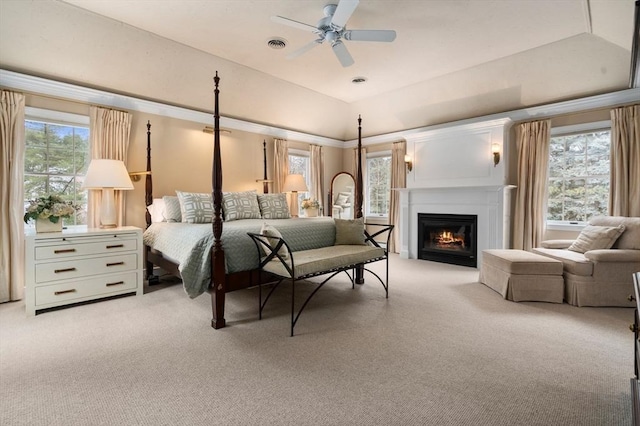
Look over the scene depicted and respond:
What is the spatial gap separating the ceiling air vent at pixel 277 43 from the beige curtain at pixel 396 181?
329 centimetres

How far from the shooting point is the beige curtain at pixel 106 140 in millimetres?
3787

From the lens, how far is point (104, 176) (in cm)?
338

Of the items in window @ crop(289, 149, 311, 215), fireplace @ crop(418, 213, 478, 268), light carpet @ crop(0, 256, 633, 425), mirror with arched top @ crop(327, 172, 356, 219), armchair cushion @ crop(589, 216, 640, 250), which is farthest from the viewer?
mirror with arched top @ crop(327, 172, 356, 219)

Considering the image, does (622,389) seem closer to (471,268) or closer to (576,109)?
(471,268)

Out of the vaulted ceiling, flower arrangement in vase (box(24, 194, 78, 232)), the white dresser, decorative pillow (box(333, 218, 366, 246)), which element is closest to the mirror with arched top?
the vaulted ceiling

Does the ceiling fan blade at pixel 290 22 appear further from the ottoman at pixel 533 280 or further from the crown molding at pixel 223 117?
the ottoman at pixel 533 280

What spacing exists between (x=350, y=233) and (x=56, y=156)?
376 cm

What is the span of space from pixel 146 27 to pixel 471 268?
5623mm

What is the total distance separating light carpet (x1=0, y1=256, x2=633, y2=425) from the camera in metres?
1.59

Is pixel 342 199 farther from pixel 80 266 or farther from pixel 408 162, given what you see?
pixel 80 266

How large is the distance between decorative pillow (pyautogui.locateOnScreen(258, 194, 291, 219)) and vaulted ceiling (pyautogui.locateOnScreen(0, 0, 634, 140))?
5.58ft

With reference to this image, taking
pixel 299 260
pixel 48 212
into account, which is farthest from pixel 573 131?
pixel 48 212

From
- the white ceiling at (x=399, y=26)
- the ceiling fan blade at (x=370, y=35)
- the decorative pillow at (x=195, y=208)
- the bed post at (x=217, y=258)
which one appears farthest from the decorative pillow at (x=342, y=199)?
the bed post at (x=217, y=258)

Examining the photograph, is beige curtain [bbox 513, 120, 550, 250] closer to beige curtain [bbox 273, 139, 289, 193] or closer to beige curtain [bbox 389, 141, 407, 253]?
beige curtain [bbox 389, 141, 407, 253]
